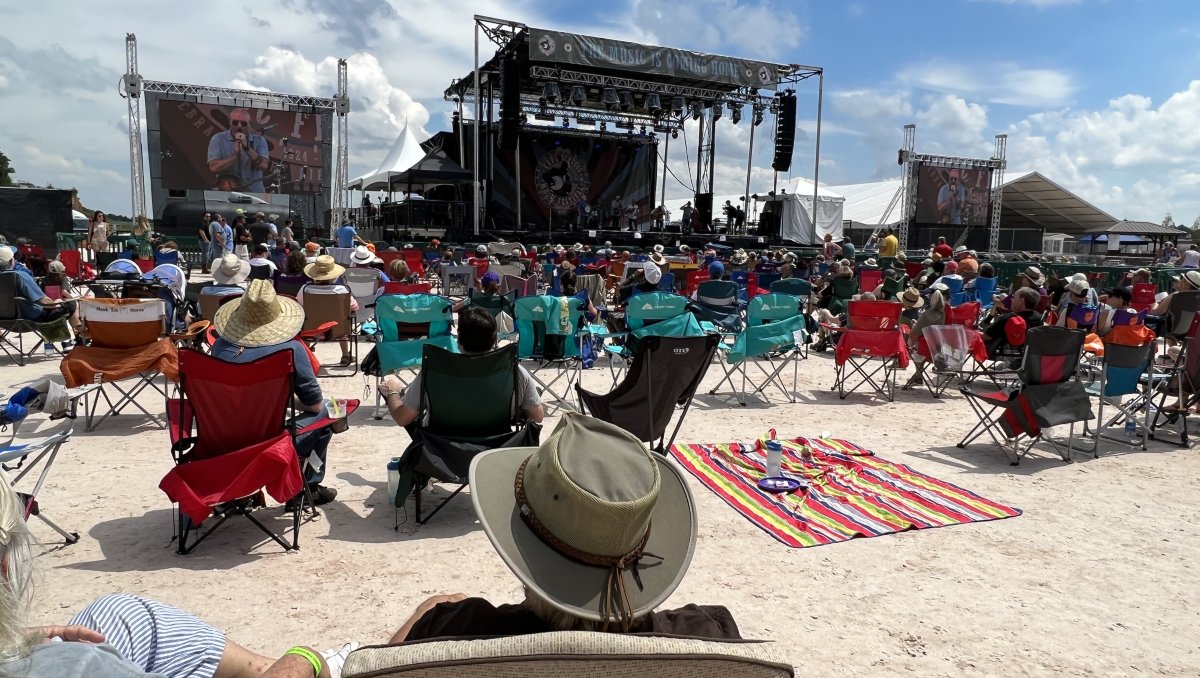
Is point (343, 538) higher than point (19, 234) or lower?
lower

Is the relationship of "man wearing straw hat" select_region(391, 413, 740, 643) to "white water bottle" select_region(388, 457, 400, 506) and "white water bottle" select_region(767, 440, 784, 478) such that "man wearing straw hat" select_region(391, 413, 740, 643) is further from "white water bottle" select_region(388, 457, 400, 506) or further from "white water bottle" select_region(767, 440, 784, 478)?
"white water bottle" select_region(767, 440, 784, 478)

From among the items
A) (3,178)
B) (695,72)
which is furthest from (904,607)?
(3,178)

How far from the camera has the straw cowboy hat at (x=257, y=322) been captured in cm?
357

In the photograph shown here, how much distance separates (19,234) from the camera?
16.1 meters

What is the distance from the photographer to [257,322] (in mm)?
3648

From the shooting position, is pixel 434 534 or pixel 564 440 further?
pixel 434 534

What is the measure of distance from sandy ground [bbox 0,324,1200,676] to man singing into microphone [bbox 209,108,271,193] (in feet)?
60.0

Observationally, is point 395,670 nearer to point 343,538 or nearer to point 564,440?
point 564,440

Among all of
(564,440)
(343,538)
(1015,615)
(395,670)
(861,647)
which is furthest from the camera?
(343,538)

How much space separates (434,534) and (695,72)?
61.1ft

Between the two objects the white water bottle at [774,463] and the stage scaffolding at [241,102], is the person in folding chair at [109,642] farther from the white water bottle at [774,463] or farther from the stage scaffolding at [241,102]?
the stage scaffolding at [241,102]

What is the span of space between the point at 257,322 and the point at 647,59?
17.6 metres

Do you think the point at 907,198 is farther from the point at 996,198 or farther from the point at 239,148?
the point at 239,148

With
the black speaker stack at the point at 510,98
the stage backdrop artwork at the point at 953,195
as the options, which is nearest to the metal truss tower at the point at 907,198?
the stage backdrop artwork at the point at 953,195
